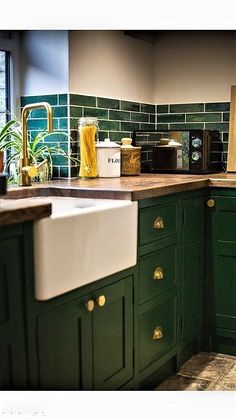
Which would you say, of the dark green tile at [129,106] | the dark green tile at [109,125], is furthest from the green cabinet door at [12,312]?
the dark green tile at [129,106]

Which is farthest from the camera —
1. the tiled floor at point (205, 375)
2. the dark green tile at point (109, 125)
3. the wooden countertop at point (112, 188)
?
the dark green tile at point (109, 125)

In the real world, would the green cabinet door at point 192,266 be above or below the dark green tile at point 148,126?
below

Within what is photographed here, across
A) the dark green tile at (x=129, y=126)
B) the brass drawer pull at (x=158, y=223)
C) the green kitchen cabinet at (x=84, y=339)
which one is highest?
the dark green tile at (x=129, y=126)

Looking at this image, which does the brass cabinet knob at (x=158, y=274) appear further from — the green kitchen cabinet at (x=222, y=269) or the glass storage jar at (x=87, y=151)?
the glass storage jar at (x=87, y=151)

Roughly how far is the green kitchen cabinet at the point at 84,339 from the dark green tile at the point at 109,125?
3.50ft

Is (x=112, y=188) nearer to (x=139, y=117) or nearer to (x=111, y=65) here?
(x=111, y=65)

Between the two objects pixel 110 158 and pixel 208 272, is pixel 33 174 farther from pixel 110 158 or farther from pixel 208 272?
pixel 208 272

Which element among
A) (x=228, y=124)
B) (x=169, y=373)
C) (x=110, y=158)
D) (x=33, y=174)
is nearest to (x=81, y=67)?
(x=110, y=158)

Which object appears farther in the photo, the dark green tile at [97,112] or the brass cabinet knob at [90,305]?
the dark green tile at [97,112]

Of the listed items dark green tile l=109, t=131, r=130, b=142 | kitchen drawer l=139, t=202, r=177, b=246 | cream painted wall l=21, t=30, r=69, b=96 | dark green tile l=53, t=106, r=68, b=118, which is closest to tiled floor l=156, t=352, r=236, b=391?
kitchen drawer l=139, t=202, r=177, b=246

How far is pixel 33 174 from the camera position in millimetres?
2314

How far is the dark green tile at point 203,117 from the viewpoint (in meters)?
3.24

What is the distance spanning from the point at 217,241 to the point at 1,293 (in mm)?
1452

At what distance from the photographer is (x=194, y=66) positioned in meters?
3.26
